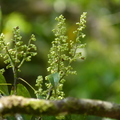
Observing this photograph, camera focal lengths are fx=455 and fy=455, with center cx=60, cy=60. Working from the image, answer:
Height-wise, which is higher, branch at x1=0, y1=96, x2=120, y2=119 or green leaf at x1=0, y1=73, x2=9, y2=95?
green leaf at x1=0, y1=73, x2=9, y2=95

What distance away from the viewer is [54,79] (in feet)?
3.86

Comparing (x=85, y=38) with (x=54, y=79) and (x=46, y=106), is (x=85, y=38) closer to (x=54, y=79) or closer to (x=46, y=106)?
(x=54, y=79)

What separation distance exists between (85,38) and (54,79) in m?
4.11

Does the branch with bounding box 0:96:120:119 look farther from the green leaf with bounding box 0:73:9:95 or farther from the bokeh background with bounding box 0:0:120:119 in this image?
the bokeh background with bounding box 0:0:120:119

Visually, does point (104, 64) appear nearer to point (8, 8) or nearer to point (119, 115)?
point (8, 8)

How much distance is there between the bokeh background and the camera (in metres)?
3.95

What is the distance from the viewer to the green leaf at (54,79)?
1.17m

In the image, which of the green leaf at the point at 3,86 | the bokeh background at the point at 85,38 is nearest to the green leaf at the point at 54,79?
the green leaf at the point at 3,86

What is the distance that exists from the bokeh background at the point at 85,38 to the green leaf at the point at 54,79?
2.32 metres

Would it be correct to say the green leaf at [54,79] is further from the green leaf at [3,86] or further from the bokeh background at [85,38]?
the bokeh background at [85,38]

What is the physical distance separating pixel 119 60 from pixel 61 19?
3144mm

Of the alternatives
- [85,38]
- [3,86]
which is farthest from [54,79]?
[85,38]

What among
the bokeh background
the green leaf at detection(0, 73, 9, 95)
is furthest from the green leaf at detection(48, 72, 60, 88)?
the bokeh background

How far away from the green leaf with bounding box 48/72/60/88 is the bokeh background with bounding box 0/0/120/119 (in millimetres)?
2325
